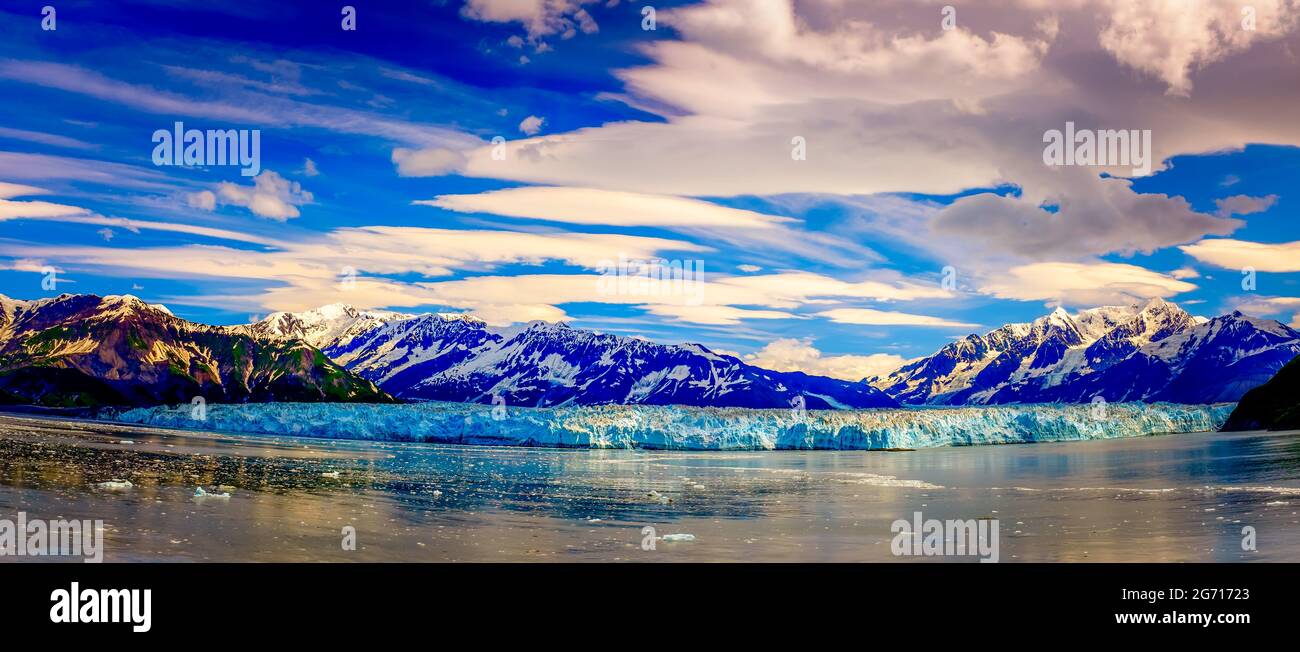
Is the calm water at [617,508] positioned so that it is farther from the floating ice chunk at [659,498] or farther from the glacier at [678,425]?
the glacier at [678,425]

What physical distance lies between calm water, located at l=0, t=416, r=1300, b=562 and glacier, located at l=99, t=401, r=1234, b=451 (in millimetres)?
36403

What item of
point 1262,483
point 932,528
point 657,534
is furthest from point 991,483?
point 657,534

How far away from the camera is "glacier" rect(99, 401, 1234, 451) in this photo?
8794cm

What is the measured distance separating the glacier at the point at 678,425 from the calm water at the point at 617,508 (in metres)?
36.4

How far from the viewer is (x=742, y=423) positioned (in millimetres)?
88438

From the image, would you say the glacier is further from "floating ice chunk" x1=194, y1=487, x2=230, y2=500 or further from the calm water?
"floating ice chunk" x1=194, y1=487, x2=230, y2=500

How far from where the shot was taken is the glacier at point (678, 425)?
8794cm

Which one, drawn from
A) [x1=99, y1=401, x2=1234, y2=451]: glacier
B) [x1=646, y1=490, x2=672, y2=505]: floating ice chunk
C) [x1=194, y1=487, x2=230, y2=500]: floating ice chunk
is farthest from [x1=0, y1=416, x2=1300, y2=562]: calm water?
[x1=99, y1=401, x2=1234, y2=451]: glacier

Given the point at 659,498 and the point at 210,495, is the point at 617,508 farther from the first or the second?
the point at 210,495

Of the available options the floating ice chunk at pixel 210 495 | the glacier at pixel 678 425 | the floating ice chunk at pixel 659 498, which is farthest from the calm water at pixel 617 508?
the glacier at pixel 678 425

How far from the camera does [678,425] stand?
8862 centimetres
